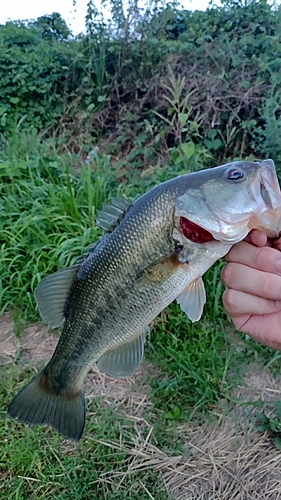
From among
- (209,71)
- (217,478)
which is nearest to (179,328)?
(217,478)

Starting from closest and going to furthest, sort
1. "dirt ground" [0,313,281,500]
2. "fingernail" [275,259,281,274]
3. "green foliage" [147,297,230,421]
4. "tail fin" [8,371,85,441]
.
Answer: "fingernail" [275,259,281,274]
"tail fin" [8,371,85,441]
"dirt ground" [0,313,281,500]
"green foliage" [147,297,230,421]

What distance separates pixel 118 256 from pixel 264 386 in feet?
5.67

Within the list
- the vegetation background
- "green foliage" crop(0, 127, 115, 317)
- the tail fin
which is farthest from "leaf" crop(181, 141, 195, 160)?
the tail fin

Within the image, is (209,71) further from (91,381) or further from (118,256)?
(118,256)

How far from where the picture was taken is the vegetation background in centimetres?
259

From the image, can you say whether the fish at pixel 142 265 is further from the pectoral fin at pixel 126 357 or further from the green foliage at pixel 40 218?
the green foliage at pixel 40 218

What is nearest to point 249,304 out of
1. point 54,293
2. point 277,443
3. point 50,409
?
point 54,293

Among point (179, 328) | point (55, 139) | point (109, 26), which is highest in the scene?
point (109, 26)

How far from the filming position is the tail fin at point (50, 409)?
1740 millimetres

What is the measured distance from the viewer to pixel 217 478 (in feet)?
7.96

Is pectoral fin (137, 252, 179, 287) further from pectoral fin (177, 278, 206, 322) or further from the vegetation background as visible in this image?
the vegetation background

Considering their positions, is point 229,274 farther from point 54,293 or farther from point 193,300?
point 54,293

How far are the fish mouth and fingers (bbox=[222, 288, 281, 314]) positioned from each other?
0.25 meters

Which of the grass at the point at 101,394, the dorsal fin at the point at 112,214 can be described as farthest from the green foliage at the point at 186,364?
the dorsal fin at the point at 112,214
